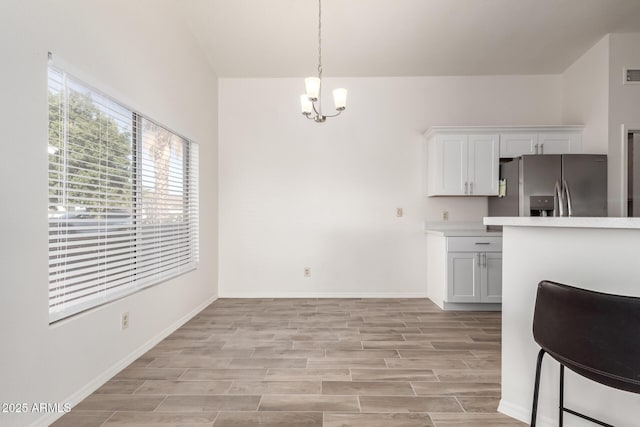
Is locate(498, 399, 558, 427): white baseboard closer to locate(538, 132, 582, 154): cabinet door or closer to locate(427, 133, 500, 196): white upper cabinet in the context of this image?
locate(427, 133, 500, 196): white upper cabinet

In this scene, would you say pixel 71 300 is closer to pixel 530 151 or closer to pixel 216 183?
pixel 216 183

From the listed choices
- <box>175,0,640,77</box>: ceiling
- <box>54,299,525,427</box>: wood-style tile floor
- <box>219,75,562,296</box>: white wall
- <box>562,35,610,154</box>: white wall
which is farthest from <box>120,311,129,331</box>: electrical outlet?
<box>562,35,610,154</box>: white wall

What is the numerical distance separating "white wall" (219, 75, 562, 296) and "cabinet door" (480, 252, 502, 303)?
0.80 meters

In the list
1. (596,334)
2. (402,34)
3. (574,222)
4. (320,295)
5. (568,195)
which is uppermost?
(402,34)

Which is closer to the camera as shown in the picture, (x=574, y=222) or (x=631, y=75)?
(x=574, y=222)

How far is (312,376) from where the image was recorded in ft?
7.33

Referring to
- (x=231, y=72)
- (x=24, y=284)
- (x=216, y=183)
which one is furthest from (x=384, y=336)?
(x=231, y=72)

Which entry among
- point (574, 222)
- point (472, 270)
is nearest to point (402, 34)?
point (472, 270)

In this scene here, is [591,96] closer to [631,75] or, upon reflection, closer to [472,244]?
[631,75]

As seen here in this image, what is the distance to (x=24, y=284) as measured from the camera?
158 centimetres

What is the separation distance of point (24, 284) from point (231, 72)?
354cm

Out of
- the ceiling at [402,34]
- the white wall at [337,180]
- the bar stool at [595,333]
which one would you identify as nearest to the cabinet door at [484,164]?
the white wall at [337,180]

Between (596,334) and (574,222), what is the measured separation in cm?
56

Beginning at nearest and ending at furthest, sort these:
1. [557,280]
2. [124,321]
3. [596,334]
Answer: [596,334]
[557,280]
[124,321]
